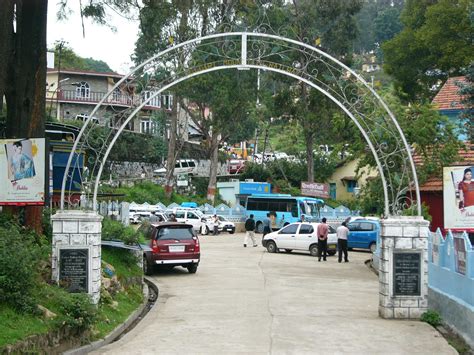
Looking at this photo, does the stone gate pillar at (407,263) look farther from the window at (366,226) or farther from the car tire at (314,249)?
the window at (366,226)

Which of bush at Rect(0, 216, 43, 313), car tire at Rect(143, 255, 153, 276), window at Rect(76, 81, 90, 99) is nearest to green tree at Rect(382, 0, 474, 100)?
car tire at Rect(143, 255, 153, 276)

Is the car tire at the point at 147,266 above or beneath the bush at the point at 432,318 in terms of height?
above

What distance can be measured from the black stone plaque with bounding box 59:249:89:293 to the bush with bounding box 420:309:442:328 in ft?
22.0

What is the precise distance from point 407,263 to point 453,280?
3.97ft

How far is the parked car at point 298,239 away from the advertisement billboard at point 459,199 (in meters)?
16.4

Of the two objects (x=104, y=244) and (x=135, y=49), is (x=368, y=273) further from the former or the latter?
(x=135, y=49)

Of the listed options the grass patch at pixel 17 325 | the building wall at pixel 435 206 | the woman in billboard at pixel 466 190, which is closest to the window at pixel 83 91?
the building wall at pixel 435 206

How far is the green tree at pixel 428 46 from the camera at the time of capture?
3716 centimetres

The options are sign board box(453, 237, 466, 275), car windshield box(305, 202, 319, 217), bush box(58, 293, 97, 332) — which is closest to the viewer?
bush box(58, 293, 97, 332)

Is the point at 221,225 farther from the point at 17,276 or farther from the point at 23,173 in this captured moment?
the point at 17,276

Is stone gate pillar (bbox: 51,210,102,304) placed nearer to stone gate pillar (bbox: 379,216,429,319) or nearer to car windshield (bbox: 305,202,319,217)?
stone gate pillar (bbox: 379,216,429,319)

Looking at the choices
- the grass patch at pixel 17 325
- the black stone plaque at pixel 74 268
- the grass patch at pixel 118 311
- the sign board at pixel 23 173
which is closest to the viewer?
the grass patch at pixel 17 325

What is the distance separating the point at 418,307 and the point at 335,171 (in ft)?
175

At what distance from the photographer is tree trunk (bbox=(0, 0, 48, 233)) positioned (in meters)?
14.7
